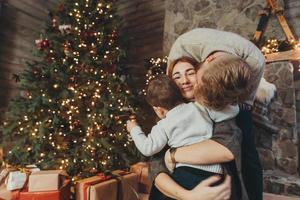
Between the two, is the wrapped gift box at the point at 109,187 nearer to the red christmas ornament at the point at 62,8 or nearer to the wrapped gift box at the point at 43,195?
the wrapped gift box at the point at 43,195

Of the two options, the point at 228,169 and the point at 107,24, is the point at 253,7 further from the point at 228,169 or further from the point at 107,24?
the point at 228,169

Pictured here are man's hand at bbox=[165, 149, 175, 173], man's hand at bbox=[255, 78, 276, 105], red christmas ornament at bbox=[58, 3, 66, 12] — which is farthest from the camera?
red christmas ornament at bbox=[58, 3, 66, 12]

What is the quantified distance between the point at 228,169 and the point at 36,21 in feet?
14.9

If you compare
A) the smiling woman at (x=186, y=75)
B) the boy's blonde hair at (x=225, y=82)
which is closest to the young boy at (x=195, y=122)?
the boy's blonde hair at (x=225, y=82)

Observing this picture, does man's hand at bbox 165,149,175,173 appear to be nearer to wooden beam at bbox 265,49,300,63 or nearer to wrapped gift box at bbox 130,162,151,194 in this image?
wrapped gift box at bbox 130,162,151,194

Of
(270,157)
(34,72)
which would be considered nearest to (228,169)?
(270,157)

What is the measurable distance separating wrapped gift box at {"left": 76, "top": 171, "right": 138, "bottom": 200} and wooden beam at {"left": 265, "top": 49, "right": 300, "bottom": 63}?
2.10 meters

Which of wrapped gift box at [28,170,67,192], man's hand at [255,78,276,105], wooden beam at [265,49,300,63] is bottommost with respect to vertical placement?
wrapped gift box at [28,170,67,192]

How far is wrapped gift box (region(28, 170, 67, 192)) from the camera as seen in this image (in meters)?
2.06

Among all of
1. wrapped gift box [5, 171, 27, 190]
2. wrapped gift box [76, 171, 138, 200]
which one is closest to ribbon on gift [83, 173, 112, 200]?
wrapped gift box [76, 171, 138, 200]

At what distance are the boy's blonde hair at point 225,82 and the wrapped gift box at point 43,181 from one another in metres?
1.60

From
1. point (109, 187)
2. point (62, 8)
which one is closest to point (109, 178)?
point (109, 187)

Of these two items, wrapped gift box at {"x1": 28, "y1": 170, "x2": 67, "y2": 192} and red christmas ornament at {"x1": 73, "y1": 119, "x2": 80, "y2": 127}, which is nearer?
wrapped gift box at {"x1": 28, "y1": 170, "x2": 67, "y2": 192}

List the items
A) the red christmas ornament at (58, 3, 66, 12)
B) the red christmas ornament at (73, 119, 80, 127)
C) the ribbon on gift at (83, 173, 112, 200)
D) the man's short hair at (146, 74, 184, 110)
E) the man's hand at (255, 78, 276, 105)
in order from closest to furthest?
1. the man's short hair at (146, 74, 184, 110)
2. the ribbon on gift at (83, 173, 112, 200)
3. the man's hand at (255, 78, 276, 105)
4. the red christmas ornament at (73, 119, 80, 127)
5. the red christmas ornament at (58, 3, 66, 12)
